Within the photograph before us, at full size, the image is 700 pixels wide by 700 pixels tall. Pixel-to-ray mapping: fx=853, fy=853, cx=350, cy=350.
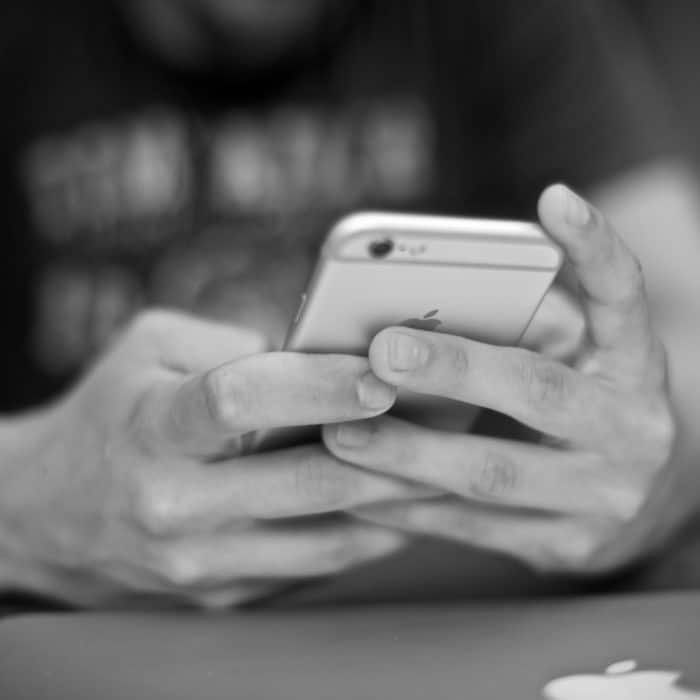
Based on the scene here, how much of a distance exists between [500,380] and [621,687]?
14 centimetres

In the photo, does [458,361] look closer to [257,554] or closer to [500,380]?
[500,380]

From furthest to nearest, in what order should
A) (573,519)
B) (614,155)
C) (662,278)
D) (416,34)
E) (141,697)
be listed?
1. (416,34)
2. (614,155)
3. (662,278)
4. (573,519)
5. (141,697)

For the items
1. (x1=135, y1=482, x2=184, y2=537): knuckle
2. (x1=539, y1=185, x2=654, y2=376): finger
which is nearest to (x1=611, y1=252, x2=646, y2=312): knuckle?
(x1=539, y1=185, x2=654, y2=376): finger

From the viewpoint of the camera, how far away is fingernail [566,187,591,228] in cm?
36

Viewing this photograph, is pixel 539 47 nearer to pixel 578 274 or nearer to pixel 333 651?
pixel 578 274

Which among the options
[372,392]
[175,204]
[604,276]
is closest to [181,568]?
[372,392]

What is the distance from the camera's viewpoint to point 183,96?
3.04 ft

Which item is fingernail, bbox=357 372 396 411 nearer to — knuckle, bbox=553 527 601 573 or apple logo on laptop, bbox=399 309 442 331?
apple logo on laptop, bbox=399 309 442 331

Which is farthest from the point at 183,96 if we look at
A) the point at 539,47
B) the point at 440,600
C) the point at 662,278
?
the point at 440,600

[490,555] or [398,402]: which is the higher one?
[398,402]

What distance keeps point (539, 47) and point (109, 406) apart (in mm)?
639

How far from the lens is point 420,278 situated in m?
0.36

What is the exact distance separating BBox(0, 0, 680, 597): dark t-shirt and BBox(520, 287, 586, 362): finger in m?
0.43

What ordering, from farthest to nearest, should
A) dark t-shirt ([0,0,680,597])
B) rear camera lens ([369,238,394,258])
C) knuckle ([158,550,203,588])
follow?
1. dark t-shirt ([0,0,680,597])
2. knuckle ([158,550,203,588])
3. rear camera lens ([369,238,394,258])
